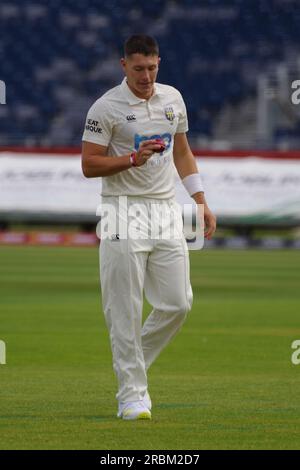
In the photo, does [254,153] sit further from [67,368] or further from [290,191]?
[67,368]

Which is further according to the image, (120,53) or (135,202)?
(120,53)

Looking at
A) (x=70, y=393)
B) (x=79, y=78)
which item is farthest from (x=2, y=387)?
(x=79, y=78)

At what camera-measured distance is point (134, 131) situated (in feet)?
27.7

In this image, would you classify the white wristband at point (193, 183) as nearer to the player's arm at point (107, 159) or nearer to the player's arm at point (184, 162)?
the player's arm at point (184, 162)

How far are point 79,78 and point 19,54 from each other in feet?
7.73

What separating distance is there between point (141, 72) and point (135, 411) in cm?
214

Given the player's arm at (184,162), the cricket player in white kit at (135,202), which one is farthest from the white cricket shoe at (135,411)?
the player's arm at (184,162)

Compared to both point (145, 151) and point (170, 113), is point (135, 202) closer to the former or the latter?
point (145, 151)

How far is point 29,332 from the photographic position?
15.9m

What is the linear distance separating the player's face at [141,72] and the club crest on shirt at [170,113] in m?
0.17

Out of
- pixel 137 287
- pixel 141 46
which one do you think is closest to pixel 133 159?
pixel 141 46

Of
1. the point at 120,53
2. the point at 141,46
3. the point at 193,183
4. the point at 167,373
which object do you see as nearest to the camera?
the point at 141,46

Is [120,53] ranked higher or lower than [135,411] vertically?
higher

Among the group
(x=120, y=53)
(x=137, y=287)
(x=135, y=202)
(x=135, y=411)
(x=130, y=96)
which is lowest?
(x=135, y=411)
